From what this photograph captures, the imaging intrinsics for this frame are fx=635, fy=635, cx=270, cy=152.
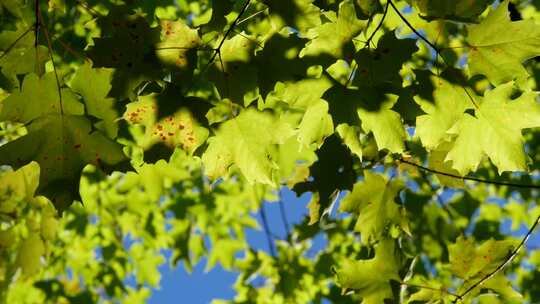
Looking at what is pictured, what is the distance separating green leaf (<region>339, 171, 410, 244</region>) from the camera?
7.56 ft

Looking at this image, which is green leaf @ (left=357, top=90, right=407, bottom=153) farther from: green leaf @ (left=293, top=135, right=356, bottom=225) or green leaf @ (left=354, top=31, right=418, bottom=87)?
green leaf @ (left=293, top=135, right=356, bottom=225)

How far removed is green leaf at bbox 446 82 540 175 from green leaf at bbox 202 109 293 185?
1.58 feet

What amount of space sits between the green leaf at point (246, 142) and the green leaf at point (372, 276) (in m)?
0.63

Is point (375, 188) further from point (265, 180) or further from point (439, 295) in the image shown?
point (265, 180)

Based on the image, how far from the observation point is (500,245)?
6.95ft

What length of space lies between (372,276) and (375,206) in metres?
0.26

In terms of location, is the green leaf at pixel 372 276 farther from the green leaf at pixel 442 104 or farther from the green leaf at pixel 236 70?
the green leaf at pixel 236 70

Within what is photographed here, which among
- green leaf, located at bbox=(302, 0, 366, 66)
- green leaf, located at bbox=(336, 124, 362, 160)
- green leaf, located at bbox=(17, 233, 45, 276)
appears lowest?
green leaf, located at bbox=(17, 233, 45, 276)

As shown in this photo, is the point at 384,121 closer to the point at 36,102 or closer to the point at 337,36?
the point at 337,36

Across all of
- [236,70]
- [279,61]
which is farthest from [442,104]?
[236,70]

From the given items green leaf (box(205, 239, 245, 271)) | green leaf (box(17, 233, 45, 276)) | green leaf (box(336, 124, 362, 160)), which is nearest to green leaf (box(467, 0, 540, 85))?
green leaf (box(336, 124, 362, 160))

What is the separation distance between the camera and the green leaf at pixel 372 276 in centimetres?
219

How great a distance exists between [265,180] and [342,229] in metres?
3.00

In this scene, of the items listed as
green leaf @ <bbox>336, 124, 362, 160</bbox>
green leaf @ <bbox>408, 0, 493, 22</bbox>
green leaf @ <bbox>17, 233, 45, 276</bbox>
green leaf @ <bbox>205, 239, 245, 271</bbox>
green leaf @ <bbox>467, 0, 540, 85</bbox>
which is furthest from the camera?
green leaf @ <bbox>205, 239, 245, 271</bbox>
